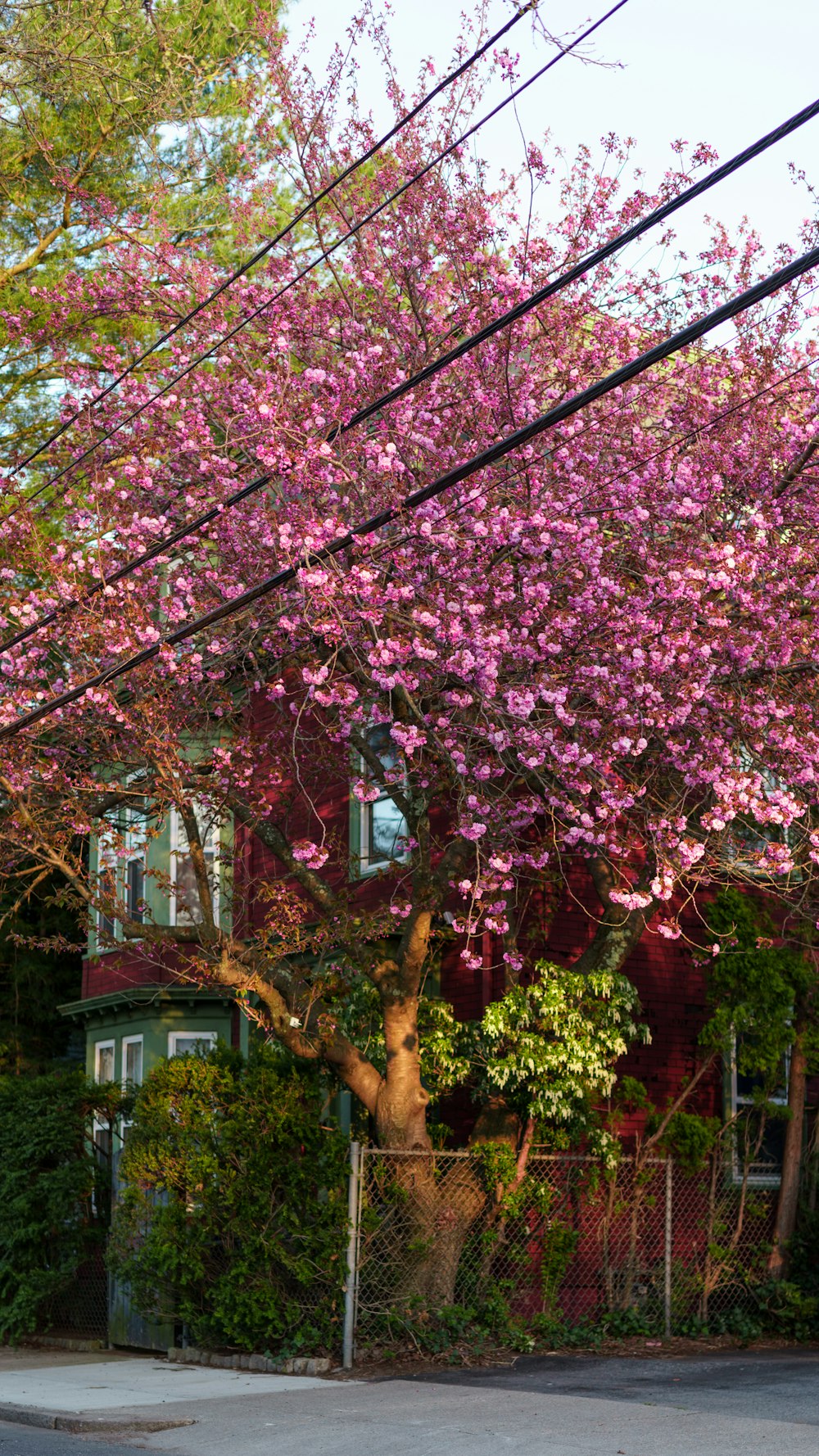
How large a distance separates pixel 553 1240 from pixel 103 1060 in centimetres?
1041

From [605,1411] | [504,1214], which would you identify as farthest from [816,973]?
[605,1411]

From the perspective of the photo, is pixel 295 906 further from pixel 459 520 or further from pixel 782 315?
pixel 782 315

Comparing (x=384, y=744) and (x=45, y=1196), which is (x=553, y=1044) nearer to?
(x=384, y=744)

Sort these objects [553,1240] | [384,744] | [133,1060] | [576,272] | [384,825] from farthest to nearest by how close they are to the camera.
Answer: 1. [133,1060]
2. [384,825]
3. [384,744]
4. [553,1240]
5. [576,272]

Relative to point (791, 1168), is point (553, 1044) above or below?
above

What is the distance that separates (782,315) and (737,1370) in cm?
885

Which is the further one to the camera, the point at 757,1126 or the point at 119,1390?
the point at 757,1126

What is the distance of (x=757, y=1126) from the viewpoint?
16094 millimetres

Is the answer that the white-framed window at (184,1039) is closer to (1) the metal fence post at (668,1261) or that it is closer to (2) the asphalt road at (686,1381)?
(1) the metal fence post at (668,1261)

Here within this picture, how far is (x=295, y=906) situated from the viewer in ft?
41.9

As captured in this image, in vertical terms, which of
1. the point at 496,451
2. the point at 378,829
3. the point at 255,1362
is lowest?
the point at 255,1362

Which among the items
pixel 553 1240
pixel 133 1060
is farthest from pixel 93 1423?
pixel 133 1060

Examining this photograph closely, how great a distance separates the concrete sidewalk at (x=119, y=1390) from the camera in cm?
1045

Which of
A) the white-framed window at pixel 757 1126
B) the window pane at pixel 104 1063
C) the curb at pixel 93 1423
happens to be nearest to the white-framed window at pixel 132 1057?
the window pane at pixel 104 1063
